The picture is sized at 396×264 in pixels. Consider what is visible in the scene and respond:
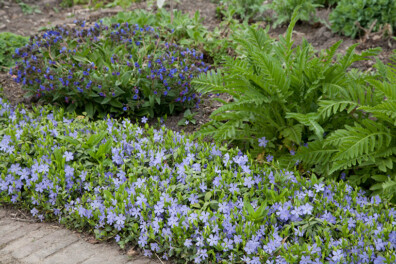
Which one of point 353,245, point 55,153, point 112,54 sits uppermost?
point 112,54

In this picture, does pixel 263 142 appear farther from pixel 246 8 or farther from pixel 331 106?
pixel 246 8

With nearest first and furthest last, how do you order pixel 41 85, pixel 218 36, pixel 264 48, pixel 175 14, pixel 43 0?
pixel 264 48
pixel 41 85
pixel 218 36
pixel 175 14
pixel 43 0

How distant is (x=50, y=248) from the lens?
321cm

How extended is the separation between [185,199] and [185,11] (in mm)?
5182

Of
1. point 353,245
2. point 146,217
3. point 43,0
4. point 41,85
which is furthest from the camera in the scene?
point 43,0

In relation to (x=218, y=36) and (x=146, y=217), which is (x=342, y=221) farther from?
(x=218, y=36)

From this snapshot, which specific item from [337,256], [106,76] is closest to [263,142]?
[337,256]

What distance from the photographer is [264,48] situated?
4195mm

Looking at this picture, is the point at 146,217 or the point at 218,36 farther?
the point at 218,36

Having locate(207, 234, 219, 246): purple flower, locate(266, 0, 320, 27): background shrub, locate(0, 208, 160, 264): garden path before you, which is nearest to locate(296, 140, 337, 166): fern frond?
locate(207, 234, 219, 246): purple flower

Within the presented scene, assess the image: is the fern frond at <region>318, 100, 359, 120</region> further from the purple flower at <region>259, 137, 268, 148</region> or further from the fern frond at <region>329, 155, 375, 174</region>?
the purple flower at <region>259, 137, 268, 148</region>

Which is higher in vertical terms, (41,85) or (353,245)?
(41,85)

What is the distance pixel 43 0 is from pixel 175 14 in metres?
3.88

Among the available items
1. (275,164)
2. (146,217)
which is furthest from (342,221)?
(146,217)
